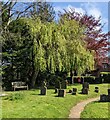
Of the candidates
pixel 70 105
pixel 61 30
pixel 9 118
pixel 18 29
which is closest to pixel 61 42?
pixel 61 30

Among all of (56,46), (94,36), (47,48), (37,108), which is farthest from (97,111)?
(94,36)

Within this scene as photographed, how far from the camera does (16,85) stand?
25828mm

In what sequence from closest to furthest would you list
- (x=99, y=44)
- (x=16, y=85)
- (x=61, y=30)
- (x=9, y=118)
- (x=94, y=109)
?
1. (x=9, y=118)
2. (x=94, y=109)
3. (x=16, y=85)
4. (x=61, y=30)
5. (x=99, y=44)

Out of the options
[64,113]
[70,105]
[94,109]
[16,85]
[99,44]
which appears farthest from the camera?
[99,44]

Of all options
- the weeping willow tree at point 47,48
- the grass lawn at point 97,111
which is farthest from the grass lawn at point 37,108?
the weeping willow tree at point 47,48

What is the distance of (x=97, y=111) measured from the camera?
50.0 feet

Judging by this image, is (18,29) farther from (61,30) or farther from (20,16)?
(61,30)

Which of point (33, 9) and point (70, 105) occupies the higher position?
point (33, 9)

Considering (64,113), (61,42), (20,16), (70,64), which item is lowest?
(64,113)

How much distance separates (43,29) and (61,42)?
2.10 metres

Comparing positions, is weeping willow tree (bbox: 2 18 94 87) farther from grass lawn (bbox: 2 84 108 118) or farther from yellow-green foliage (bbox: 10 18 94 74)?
grass lawn (bbox: 2 84 108 118)

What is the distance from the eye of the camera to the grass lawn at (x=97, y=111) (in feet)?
46.7

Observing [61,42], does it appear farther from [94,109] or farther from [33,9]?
[94,109]

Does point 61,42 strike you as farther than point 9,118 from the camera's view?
Yes
